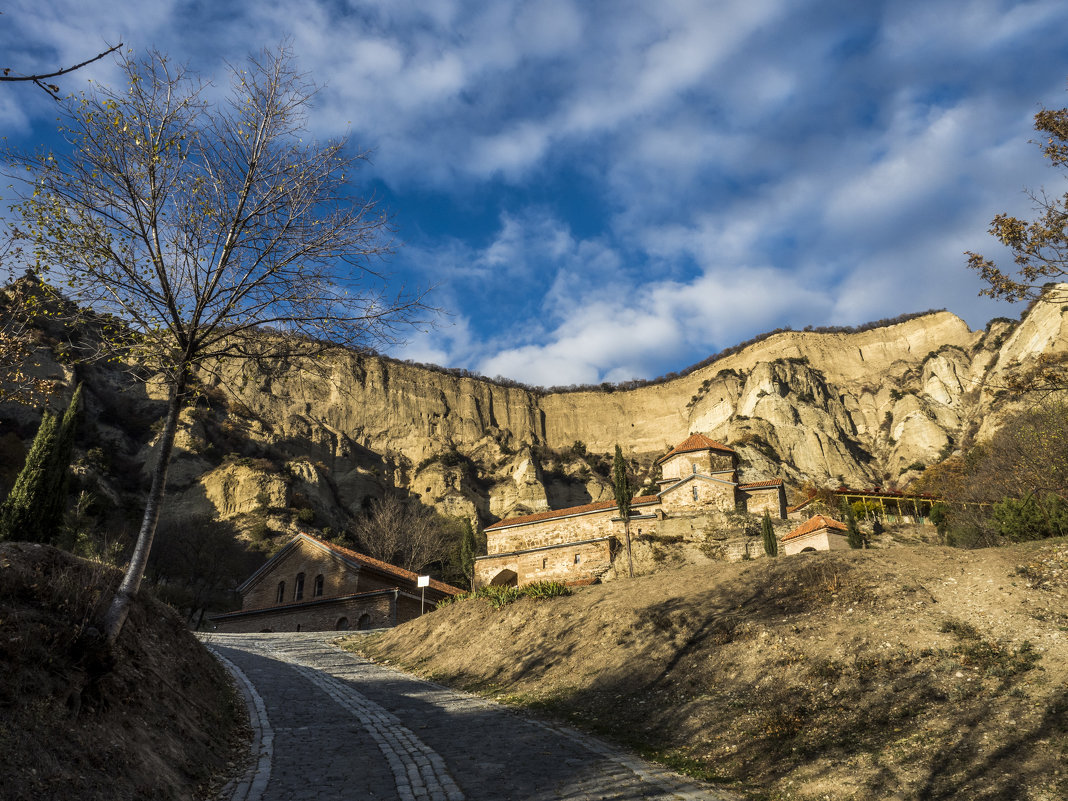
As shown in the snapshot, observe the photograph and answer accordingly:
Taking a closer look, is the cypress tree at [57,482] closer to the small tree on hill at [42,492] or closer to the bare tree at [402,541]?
the small tree on hill at [42,492]

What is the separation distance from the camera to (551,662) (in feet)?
49.1

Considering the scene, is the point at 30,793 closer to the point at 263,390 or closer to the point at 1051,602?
the point at 1051,602

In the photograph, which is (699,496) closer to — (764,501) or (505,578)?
(764,501)

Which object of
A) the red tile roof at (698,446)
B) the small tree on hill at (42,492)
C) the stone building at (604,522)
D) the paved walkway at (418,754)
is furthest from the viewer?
the red tile roof at (698,446)

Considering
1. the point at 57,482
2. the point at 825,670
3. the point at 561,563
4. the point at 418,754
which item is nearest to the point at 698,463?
the point at 561,563

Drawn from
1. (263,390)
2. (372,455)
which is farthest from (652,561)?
(263,390)

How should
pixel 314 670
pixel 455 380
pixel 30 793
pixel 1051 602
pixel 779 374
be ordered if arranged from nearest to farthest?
1. pixel 30 793
2. pixel 1051 602
3. pixel 314 670
4. pixel 779 374
5. pixel 455 380

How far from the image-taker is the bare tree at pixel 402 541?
50.2 m

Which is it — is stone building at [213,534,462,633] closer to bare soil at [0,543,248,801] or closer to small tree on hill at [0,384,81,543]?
small tree on hill at [0,384,81,543]

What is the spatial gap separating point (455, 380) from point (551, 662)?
81.2 metres

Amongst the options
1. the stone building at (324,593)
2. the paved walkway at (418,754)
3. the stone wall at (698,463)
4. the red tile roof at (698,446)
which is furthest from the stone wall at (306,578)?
the red tile roof at (698,446)

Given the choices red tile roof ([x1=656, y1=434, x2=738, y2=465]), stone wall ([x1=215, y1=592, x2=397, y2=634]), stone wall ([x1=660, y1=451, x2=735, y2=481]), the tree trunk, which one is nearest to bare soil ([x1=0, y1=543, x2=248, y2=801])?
the tree trunk

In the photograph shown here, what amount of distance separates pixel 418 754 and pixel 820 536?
91.7ft

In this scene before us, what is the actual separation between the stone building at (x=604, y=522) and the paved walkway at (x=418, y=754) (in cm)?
2391
